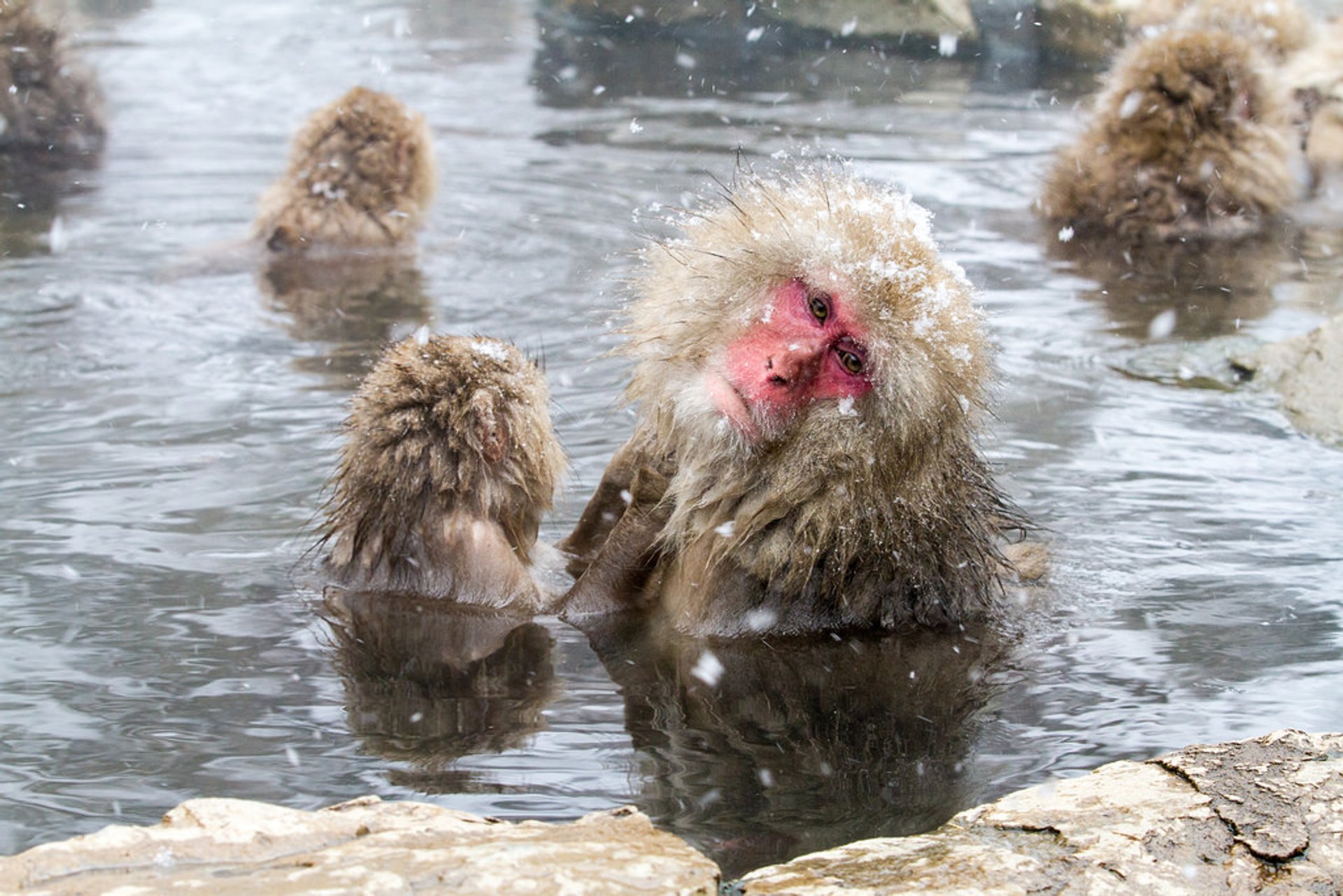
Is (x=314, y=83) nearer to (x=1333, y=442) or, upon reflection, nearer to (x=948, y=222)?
(x=948, y=222)

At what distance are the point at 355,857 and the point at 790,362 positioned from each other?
1412mm

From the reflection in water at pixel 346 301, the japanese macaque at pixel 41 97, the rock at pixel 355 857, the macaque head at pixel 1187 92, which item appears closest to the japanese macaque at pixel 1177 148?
the macaque head at pixel 1187 92

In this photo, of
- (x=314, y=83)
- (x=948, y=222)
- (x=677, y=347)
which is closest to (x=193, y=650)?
(x=677, y=347)

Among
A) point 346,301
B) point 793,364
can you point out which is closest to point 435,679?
point 793,364

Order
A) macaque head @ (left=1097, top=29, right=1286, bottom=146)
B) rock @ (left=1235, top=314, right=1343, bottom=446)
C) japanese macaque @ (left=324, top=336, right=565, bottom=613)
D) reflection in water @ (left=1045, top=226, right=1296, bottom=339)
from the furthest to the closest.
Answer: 1. macaque head @ (left=1097, top=29, right=1286, bottom=146)
2. reflection in water @ (left=1045, top=226, right=1296, bottom=339)
3. rock @ (left=1235, top=314, right=1343, bottom=446)
4. japanese macaque @ (left=324, top=336, right=565, bottom=613)

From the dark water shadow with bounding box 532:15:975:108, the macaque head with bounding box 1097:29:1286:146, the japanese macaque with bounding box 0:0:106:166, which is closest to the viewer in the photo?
the macaque head with bounding box 1097:29:1286:146

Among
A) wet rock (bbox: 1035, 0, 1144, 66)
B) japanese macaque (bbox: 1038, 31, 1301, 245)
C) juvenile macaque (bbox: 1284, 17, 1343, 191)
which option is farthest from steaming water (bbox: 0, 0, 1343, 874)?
wet rock (bbox: 1035, 0, 1144, 66)

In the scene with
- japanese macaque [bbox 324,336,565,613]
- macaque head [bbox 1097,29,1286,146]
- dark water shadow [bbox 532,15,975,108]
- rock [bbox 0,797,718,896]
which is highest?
dark water shadow [bbox 532,15,975,108]

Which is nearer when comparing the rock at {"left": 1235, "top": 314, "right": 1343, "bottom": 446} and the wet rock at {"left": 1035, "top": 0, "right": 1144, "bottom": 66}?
A: the rock at {"left": 1235, "top": 314, "right": 1343, "bottom": 446}

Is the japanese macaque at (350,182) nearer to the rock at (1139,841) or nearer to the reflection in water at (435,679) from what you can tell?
the reflection in water at (435,679)

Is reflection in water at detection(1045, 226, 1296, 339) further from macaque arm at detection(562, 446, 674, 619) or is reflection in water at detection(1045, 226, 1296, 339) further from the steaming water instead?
macaque arm at detection(562, 446, 674, 619)

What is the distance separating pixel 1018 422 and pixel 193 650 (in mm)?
2961

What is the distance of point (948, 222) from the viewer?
329 inches

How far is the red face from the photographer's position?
328 centimetres
